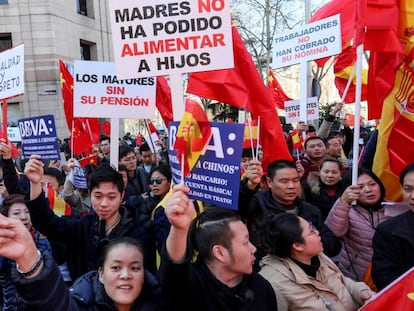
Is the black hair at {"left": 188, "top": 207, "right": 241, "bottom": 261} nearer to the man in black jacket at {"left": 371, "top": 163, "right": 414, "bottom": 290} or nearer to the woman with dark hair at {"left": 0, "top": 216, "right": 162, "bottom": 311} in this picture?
the woman with dark hair at {"left": 0, "top": 216, "right": 162, "bottom": 311}

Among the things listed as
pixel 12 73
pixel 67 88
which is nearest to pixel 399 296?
pixel 12 73

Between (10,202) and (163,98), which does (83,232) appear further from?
(163,98)

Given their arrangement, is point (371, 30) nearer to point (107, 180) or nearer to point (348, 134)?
point (107, 180)

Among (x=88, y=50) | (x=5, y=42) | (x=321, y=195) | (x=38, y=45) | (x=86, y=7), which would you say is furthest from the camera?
(x=88, y=50)

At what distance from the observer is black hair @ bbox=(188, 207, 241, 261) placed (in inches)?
86.0

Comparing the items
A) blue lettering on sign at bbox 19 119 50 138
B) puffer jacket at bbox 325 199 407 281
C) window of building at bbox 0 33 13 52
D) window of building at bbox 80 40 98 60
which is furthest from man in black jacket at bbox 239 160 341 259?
window of building at bbox 80 40 98 60

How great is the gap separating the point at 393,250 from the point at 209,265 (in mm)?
1207

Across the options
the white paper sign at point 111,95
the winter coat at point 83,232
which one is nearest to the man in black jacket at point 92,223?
the winter coat at point 83,232

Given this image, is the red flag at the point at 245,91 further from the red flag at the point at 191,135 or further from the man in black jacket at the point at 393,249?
the man in black jacket at the point at 393,249

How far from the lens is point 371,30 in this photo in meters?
3.83

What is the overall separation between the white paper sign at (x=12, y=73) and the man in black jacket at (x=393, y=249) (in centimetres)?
399

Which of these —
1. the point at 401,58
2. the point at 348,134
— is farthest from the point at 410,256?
the point at 348,134

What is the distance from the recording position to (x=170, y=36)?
113 inches

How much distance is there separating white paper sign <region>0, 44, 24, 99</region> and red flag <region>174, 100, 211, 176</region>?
3.10 meters
